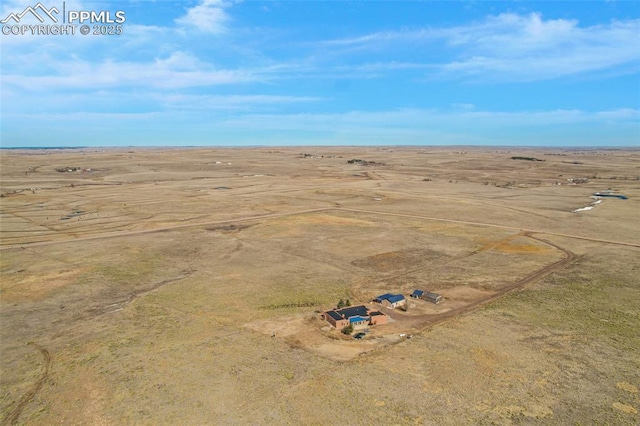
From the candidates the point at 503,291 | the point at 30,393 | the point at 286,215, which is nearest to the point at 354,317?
the point at 503,291

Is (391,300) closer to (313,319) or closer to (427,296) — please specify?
(427,296)

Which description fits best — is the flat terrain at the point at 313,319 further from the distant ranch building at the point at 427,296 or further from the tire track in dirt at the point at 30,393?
the distant ranch building at the point at 427,296

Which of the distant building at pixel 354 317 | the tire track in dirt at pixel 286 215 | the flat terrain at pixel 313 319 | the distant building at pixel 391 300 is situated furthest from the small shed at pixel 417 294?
the tire track in dirt at pixel 286 215

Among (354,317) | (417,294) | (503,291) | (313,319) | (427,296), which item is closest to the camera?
(354,317)

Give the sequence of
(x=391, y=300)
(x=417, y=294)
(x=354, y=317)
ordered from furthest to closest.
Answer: (x=417, y=294) < (x=391, y=300) < (x=354, y=317)

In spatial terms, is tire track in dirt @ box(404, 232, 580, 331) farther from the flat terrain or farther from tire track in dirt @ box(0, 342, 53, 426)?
tire track in dirt @ box(0, 342, 53, 426)

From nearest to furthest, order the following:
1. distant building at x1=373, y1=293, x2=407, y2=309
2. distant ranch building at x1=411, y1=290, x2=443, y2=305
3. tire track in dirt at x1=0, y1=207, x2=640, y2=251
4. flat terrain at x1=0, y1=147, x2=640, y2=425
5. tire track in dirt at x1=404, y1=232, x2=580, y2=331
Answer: flat terrain at x1=0, y1=147, x2=640, y2=425
tire track in dirt at x1=404, y1=232, x2=580, y2=331
distant building at x1=373, y1=293, x2=407, y2=309
distant ranch building at x1=411, y1=290, x2=443, y2=305
tire track in dirt at x1=0, y1=207, x2=640, y2=251

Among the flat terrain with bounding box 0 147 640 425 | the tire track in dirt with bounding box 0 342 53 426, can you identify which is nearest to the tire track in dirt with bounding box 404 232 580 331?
the flat terrain with bounding box 0 147 640 425
